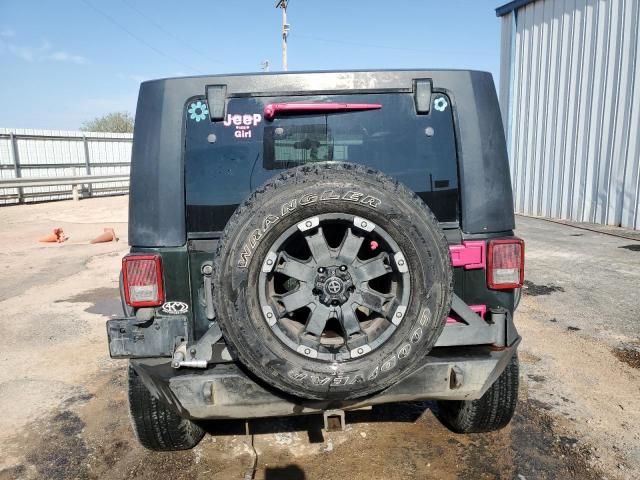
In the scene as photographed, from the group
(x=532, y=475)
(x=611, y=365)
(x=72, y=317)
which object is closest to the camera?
(x=532, y=475)

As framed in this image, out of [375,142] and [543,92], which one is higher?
[543,92]

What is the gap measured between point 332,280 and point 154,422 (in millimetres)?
1404

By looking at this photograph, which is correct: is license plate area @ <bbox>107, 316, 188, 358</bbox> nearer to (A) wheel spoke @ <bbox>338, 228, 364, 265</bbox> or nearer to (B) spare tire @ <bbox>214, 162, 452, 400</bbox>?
(B) spare tire @ <bbox>214, 162, 452, 400</bbox>

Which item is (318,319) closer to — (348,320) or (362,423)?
(348,320)

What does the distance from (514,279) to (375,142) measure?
3.24 feet

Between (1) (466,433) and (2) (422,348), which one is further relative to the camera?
(1) (466,433)

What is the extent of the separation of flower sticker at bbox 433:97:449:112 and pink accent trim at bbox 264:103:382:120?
0.32 meters

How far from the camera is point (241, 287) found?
198 centimetres

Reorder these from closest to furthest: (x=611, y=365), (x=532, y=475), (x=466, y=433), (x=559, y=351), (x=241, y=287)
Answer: (x=241, y=287), (x=532, y=475), (x=466, y=433), (x=611, y=365), (x=559, y=351)

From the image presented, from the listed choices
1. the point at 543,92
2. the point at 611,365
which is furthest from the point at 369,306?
the point at 543,92

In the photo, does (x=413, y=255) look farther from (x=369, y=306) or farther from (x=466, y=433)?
(x=466, y=433)

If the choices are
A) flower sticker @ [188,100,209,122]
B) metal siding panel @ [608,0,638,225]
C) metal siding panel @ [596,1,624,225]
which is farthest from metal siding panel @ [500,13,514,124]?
flower sticker @ [188,100,209,122]

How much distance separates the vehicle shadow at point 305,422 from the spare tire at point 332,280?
1143mm

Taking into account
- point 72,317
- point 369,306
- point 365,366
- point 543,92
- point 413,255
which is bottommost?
point 72,317
